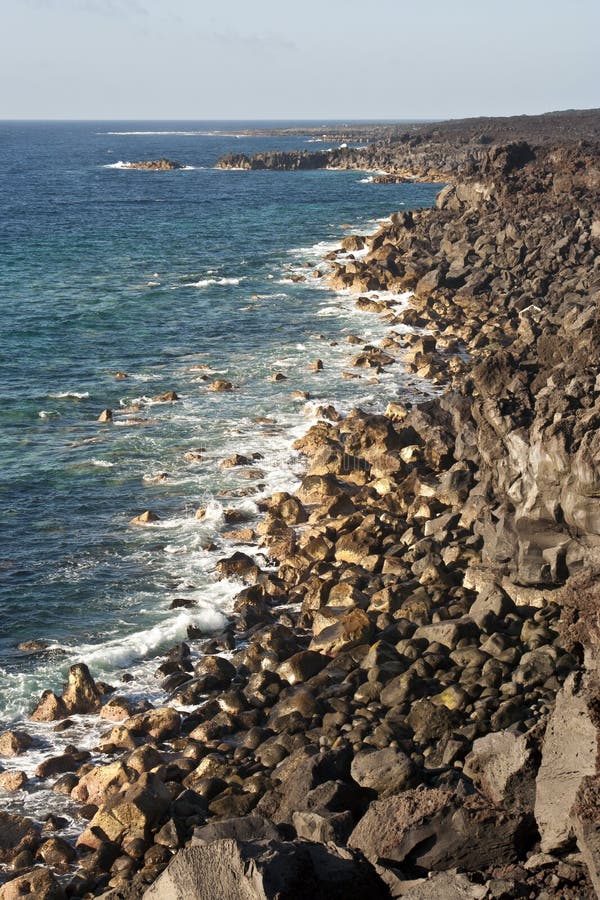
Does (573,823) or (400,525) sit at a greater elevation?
(573,823)

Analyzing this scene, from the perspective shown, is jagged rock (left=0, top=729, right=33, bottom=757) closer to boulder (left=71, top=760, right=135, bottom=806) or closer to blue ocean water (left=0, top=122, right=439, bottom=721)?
blue ocean water (left=0, top=122, right=439, bottom=721)

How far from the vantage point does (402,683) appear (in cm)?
1795

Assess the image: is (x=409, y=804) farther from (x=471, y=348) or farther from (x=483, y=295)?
(x=483, y=295)

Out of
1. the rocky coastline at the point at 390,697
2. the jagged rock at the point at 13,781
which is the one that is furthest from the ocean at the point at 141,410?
the jagged rock at the point at 13,781

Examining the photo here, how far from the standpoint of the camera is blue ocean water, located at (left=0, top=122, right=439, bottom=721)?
23.6 metres

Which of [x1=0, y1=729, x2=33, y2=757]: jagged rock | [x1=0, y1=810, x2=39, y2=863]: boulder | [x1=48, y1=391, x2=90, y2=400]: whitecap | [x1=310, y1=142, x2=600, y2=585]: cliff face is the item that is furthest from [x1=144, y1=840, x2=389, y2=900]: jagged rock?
[x1=48, y1=391, x2=90, y2=400]: whitecap

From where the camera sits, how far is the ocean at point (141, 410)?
23.5m

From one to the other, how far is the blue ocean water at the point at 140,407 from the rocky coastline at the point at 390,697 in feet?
5.45

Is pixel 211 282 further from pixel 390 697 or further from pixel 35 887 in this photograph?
pixel 35 887

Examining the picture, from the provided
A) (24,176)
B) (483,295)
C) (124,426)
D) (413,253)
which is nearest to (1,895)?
(124,426)

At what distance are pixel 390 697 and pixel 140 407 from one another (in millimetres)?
23390

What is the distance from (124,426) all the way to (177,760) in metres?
20.9

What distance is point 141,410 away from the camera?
38.7m

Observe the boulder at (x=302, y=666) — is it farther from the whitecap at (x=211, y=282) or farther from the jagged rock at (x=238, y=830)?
the whitecap at (x=211, y=282)
